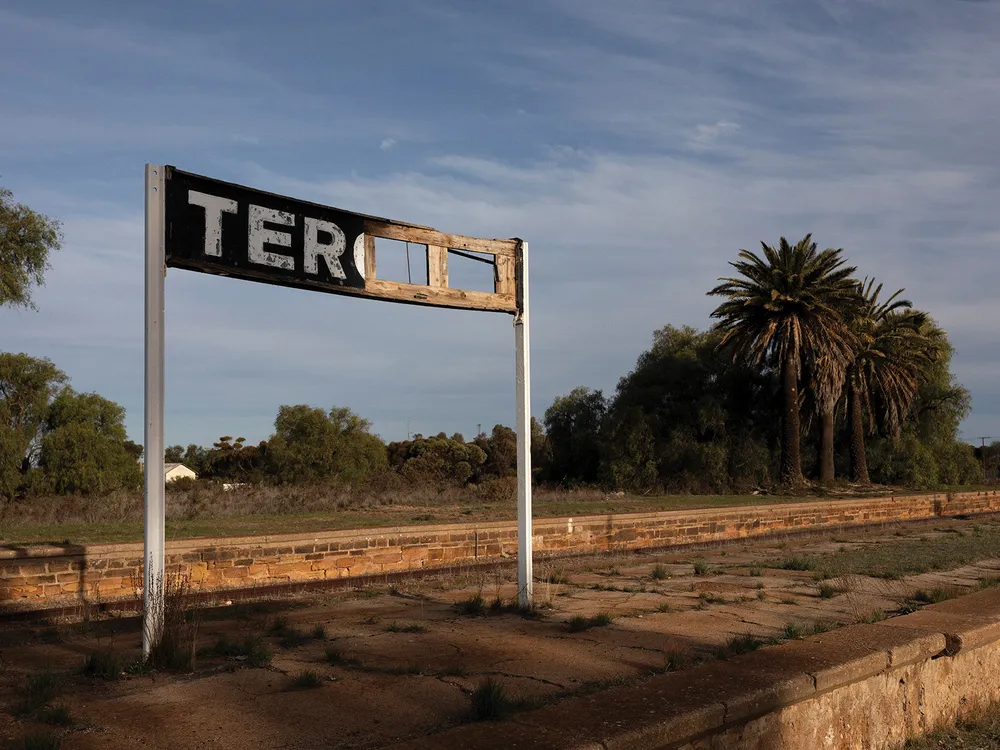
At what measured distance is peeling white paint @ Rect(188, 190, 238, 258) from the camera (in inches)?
241

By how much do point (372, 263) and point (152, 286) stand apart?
1.87m

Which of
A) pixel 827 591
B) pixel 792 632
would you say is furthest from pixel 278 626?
pixel 827 591

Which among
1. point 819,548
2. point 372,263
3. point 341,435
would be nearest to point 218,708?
point 372,263

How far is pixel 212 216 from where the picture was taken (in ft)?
20.2

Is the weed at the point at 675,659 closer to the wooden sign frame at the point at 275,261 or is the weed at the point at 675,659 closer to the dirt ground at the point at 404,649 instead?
the dirt ground at the point at 404,649

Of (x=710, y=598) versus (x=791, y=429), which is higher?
(x=791, y=429)

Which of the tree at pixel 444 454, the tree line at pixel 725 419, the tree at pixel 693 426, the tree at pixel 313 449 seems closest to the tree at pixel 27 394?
the tree line at pixel 725 419

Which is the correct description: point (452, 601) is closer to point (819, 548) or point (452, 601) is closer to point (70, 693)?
point (70, 693)

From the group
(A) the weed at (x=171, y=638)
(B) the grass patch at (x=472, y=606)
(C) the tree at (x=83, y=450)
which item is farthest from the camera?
(C) the tree at (x=83, y=450)

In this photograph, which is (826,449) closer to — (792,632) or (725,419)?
(725,419)

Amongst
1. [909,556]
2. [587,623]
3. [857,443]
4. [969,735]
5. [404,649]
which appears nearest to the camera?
[969,735]

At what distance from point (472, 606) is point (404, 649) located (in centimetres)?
188

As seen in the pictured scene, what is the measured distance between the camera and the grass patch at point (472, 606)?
300 inches

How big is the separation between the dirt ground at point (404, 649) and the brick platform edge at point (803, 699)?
591 millimetres
